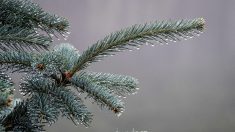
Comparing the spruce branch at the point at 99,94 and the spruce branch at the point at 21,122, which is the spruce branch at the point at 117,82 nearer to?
the spruce branch at the point at 99,94

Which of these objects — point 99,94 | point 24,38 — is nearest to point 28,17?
point 24,38

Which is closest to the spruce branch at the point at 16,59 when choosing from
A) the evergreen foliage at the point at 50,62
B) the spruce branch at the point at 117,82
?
the evergreen foliage at the point at 50,62

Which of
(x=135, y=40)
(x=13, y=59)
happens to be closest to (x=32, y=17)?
(x=13, y=59)

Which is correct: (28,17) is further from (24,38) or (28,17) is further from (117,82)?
(117,82)

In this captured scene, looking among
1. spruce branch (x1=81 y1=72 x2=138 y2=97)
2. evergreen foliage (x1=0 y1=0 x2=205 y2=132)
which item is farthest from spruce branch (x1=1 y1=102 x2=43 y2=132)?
spruce branch (x1=81 y1=72 x2=138 y2=97)

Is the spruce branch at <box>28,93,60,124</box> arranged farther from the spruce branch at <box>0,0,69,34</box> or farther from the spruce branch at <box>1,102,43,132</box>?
the spruce branch at <box>0,0,69,34</box>

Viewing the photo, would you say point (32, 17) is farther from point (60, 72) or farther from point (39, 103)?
point (39, 103)

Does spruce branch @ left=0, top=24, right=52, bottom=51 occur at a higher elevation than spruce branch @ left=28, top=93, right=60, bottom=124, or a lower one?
higher
